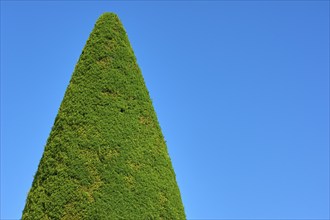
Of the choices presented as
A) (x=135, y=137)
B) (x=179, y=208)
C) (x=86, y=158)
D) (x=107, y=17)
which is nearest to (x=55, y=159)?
(x=86, y=158)

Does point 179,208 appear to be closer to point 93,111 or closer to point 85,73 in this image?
point 93,111

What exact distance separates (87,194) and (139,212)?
4.89 feet

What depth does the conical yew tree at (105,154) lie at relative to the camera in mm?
17750

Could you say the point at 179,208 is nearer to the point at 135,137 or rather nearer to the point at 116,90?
the point at 135,137

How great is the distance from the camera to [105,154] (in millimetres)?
18297

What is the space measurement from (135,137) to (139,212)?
2.26m

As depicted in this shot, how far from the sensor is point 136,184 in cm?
1811

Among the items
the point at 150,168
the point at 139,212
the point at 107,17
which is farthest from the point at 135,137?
the point at 107,17

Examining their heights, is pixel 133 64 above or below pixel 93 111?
above

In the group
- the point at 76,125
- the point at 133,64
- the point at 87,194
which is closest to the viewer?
the point at 87,194

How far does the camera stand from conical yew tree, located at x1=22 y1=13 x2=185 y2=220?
58.2ft

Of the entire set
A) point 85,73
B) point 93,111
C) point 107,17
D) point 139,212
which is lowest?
point 139,212

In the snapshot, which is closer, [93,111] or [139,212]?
[139,212]

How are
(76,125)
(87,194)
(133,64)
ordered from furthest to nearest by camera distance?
(133,64) → (76,125) → (87,194)
